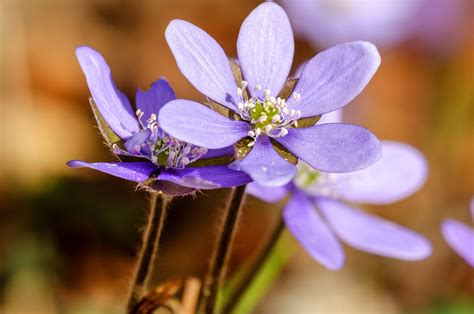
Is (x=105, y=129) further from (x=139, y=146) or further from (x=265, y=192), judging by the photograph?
(x=265, y=192)

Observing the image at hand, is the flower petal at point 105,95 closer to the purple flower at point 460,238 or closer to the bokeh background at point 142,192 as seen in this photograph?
the purple flower at point 460,238

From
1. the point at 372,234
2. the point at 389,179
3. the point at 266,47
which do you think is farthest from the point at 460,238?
the point at 266,47

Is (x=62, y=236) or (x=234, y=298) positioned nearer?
(x=234, y=298)

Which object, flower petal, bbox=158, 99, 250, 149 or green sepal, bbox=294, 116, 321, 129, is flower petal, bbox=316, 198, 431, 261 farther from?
flower petal, bbox=158, 99, 250, 149

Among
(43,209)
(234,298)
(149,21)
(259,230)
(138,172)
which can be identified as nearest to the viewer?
(138,172)

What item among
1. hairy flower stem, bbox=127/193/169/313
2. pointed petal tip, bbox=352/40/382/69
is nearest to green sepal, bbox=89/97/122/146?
hairy flower stem, bbox=127/193/169/313

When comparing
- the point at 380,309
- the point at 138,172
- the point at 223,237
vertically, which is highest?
the point at 138,172

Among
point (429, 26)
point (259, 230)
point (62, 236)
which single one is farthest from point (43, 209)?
point (429, 26)

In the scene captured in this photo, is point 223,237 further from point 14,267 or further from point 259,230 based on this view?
point 259,230
